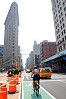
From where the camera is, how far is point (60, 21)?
74.7m

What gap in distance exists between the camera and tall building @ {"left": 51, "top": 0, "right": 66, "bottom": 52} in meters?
69.9

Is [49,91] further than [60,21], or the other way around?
[60,21]

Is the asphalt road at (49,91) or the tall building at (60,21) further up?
the tall building at (60,21)

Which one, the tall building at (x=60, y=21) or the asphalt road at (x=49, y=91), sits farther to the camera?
the tall building at (x=60, y=21)

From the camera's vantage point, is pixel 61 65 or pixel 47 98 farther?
pixel 61 65

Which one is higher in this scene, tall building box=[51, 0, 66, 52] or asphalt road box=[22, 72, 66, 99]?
tall building box=[51, 0, 66, 52]

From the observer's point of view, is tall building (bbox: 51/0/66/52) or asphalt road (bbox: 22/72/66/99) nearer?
asphalt road (bbox: 22/72/66/99)

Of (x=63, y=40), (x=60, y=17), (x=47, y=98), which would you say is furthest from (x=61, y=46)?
(x=47, y=98)

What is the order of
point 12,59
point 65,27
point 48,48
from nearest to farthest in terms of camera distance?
point 65,27 < point 12,59 < point 48,48

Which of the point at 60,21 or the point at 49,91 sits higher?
the point at 60,21

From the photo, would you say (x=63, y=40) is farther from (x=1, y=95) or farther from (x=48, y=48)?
(x=48, y=48)

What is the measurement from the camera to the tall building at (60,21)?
229 ft

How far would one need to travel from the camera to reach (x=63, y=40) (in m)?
69.7

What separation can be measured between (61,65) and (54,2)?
3173 cm
